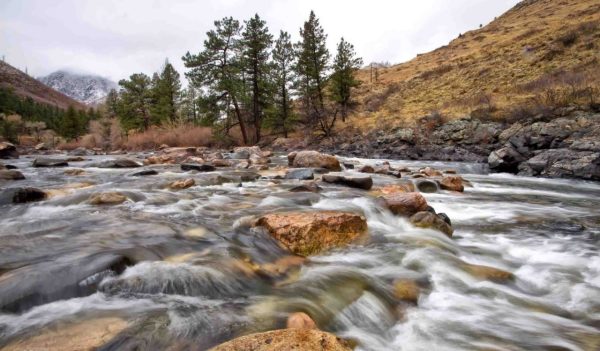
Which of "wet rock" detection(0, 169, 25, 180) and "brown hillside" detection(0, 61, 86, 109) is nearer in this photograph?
"wet rock" detection(0, 169, 25, 180)

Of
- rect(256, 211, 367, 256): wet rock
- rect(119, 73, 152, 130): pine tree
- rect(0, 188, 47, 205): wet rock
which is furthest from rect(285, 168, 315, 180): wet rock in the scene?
rect(119, 73, 152, 130): pine tree

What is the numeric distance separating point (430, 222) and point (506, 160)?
33.6ft

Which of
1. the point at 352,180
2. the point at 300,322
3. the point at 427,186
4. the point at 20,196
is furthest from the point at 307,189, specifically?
the point at 20,196

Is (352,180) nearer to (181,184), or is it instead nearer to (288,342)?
(181,184)

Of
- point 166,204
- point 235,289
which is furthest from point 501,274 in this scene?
point 166,204

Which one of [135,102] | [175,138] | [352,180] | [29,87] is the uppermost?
[29,87]

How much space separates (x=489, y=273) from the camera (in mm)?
4172

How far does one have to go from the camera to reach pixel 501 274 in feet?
13.6

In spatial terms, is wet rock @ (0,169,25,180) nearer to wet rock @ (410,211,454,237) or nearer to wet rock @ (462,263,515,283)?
wet rock @ (410,211,454,237)

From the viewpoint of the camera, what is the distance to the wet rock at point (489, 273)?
407 cm

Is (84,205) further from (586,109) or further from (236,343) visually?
(586,109)

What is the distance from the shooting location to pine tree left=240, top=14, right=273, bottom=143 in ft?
91.8

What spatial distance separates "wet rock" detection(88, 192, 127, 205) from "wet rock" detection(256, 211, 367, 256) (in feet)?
11.9

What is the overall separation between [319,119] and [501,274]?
2573 cm
